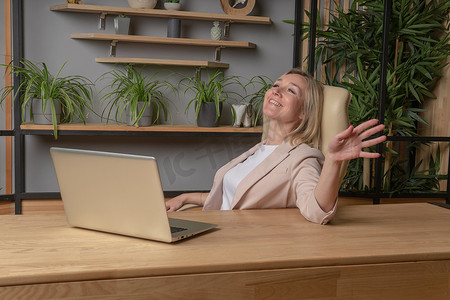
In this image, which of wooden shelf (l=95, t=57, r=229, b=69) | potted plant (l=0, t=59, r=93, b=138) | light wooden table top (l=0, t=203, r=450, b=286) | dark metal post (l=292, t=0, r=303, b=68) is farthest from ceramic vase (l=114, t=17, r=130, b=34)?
light wooden table top (l=0, t=203, r=450, b=286)

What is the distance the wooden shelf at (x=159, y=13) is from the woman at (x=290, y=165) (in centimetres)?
173

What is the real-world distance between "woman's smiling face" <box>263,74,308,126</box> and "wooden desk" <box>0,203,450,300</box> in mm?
634

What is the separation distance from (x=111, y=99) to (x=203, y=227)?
264 centimetres

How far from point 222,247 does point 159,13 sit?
2.74 m

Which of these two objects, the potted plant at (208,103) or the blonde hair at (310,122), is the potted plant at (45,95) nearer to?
the potted plant at (208,103)

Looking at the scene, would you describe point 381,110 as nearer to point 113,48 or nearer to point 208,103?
point 208,103

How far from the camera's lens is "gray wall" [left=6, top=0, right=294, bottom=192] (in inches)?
146

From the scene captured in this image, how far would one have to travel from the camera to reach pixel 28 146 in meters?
3.77

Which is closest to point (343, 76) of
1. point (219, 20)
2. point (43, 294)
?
point (219, 20)

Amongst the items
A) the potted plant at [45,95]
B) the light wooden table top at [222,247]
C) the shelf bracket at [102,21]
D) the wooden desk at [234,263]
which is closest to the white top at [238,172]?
the light wooden table top at [222,247]

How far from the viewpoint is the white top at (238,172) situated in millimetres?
2016

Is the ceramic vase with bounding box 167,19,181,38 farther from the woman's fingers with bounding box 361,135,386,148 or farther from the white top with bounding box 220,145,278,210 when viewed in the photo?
the woman's fingers with bounding box 361,135,386,148

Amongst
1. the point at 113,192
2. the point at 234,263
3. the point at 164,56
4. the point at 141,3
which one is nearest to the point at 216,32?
the point at 164,56

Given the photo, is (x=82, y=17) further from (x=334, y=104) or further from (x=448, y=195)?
(x=448, y=195)
